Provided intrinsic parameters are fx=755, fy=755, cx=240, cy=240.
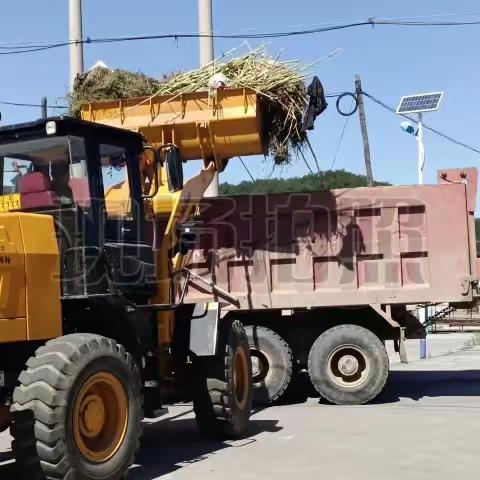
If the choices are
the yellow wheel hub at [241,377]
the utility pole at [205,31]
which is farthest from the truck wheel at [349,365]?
the utility pole at [205,31]

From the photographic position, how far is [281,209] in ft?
35.3

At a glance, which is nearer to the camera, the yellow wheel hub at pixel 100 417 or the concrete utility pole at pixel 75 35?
the yellow wheel hub at pixel 100 417

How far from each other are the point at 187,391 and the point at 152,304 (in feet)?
3.77

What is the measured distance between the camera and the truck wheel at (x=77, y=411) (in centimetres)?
529

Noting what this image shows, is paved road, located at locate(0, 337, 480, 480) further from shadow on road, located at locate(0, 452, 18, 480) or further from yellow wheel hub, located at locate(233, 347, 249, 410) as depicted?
yellow wheel hub, located at locate(233, 347, 249, 410)

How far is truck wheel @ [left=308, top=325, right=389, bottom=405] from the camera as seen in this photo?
34.0 ft

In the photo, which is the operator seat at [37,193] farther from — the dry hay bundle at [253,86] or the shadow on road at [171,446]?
the dry hay bundle at [253,86]

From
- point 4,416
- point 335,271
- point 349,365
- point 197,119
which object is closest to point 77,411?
point 4,416

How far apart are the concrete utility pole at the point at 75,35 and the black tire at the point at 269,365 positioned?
6.05 m

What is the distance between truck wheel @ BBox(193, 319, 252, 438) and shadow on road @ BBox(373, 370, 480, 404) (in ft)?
11.2

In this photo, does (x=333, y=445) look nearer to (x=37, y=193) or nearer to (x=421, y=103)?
(x=37, y=193)

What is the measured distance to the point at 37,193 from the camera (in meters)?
6.31

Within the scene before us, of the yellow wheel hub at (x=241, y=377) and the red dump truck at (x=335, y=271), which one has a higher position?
the red dump truck at (x=335, y=271)

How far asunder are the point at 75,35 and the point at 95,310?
28.4 ft
